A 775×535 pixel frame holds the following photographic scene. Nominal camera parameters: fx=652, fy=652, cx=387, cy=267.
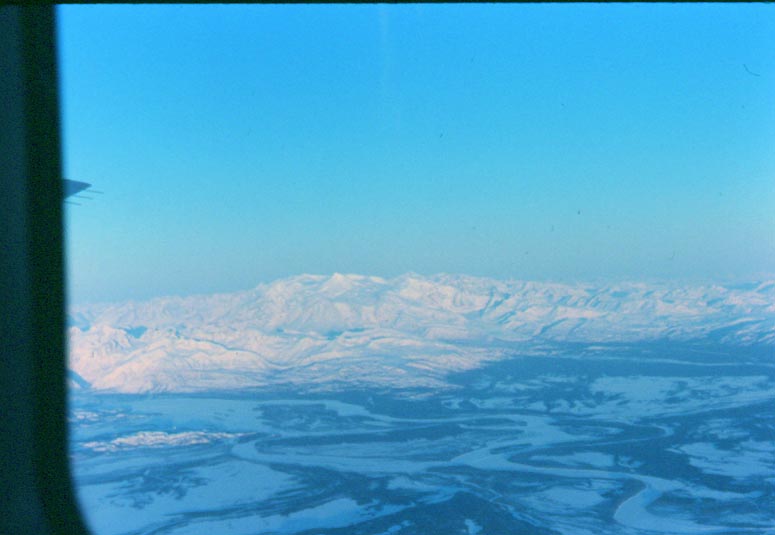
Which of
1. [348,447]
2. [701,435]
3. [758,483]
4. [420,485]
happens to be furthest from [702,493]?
[348,447]

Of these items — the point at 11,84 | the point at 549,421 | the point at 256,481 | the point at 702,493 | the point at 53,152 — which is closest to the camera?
the point at 11,84

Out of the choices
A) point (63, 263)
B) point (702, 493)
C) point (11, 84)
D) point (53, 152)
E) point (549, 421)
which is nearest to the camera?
point (11, 84)

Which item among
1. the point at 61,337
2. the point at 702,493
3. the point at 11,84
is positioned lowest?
the point at 702,493

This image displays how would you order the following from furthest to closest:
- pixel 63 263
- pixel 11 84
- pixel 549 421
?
pixel 549 421
pixel 63 263
pixel 11 84

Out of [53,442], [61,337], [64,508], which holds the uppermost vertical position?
[61,337]

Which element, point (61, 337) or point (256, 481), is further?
point (256, 481)

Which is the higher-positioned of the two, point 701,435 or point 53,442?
point 53,442

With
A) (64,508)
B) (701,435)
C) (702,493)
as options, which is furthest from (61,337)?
(701,435)

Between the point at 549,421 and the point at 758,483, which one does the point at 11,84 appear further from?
the point at 549,421

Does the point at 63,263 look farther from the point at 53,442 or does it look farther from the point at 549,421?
the point at 549,421
